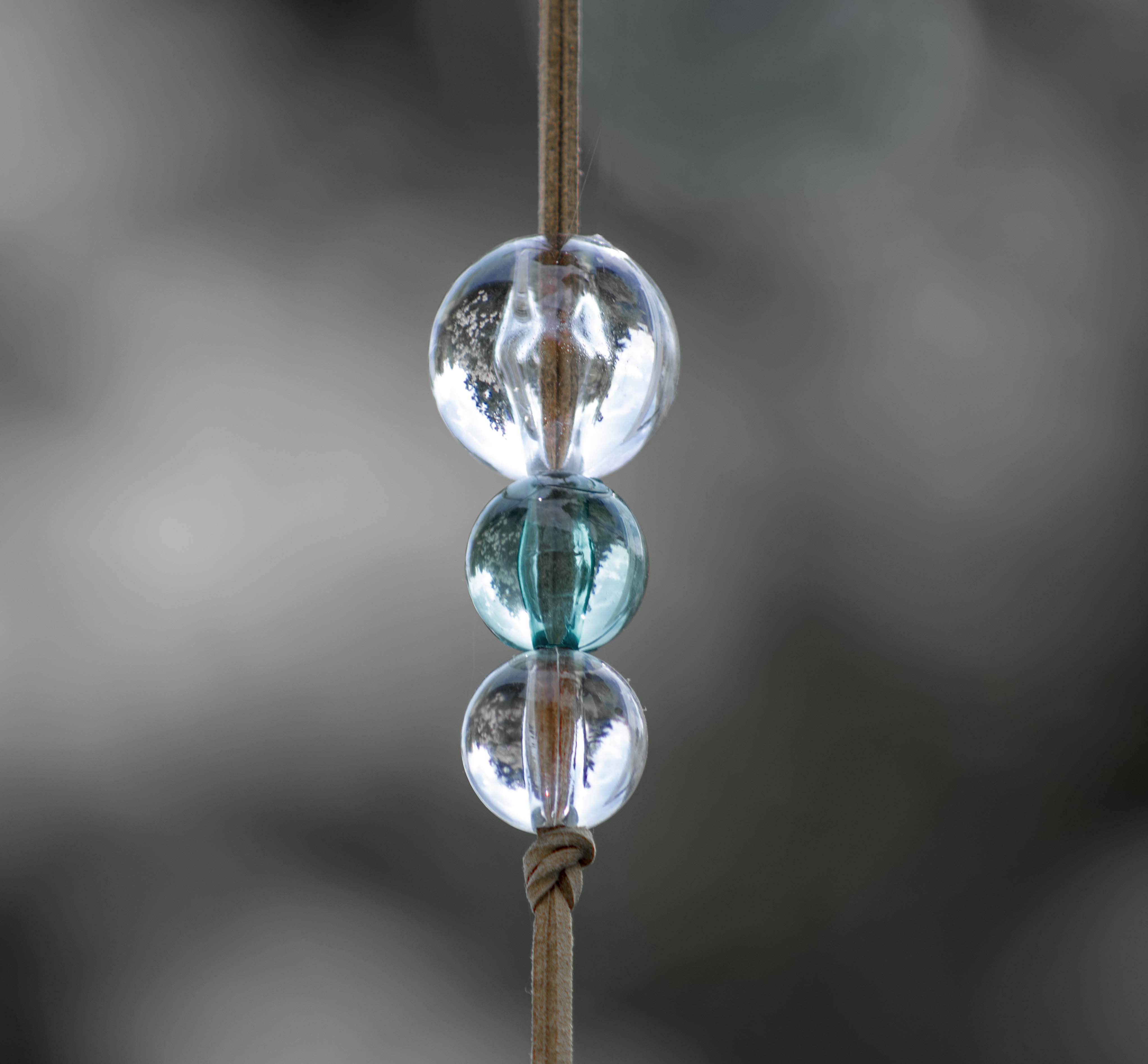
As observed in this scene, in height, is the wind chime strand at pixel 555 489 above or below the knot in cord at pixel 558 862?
above

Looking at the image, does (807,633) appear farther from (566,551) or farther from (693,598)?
(566,551)

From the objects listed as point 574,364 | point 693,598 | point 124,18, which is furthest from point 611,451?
point 124,18

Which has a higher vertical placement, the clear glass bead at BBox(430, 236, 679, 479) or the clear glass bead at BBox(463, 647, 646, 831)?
the clear glass bead at BBox(430, 236, 679, 479)

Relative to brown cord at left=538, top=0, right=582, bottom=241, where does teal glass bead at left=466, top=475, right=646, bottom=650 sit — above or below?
below

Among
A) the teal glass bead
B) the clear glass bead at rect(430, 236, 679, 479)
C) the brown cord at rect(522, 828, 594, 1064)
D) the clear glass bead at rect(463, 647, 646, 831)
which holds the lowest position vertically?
the brown cord at rect(522, 828, 594, 1064)

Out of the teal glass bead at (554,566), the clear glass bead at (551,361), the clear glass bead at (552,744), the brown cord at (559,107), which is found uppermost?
the brown cord at (559,107)
